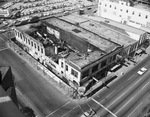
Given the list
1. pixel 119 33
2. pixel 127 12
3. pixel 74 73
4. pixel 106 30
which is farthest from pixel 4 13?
pixel 74 73

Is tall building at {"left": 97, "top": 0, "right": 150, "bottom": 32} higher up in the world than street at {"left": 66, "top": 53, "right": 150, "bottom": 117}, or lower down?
higher up

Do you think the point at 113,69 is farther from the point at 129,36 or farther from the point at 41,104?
the point at 41,104

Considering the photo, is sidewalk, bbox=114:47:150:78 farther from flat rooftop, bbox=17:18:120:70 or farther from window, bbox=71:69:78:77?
window, bbox=71:69:78:77

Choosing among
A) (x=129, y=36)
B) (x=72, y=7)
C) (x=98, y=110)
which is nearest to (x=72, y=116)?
(x=98, y=110)

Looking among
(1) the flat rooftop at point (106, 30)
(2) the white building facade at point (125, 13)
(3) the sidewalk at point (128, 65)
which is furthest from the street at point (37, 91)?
(2) the white building facade at point (125, 13)

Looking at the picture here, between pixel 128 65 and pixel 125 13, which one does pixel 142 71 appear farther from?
pixel 125 13

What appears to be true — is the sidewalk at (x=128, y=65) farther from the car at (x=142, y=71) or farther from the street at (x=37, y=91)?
the street at (x=37, y=91)

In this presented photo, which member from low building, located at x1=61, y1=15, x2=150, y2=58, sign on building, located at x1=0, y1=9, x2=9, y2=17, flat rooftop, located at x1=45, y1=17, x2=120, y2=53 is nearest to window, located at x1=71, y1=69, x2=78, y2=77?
flat rooftop, located at x1=45, y1=17, x2=120, y2=53
